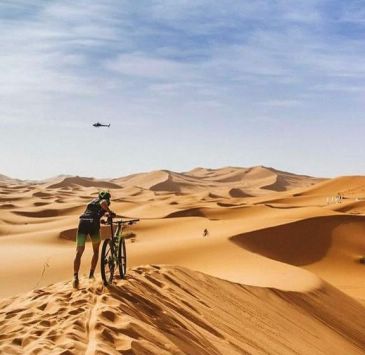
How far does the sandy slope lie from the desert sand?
0.02 meters

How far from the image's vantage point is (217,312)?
27.4 feet

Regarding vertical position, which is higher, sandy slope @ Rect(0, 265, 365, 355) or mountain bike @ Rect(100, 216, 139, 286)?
mountain bike @ Rect(100, 216, 139, 286)

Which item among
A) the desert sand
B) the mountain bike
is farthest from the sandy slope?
the mountain bike

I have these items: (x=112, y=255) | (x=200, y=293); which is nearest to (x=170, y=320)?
(x=112, y=255)

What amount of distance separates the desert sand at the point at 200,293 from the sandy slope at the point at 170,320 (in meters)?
0.02

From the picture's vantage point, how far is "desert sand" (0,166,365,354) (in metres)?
5.87

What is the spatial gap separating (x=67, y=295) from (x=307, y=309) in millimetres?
6129

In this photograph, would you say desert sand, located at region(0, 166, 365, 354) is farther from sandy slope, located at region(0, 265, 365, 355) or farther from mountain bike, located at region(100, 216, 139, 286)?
mountain bike, located at region(100, 216, 139, 286)

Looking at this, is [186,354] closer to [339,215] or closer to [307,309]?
[307,309]

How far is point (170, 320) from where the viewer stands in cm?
680

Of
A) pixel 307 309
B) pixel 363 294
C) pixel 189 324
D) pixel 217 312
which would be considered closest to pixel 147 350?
pixel 189 324

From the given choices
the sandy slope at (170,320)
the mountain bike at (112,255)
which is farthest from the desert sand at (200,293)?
the mountain bike at (112,255)

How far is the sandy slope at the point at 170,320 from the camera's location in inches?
217

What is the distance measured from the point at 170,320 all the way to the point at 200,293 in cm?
242
